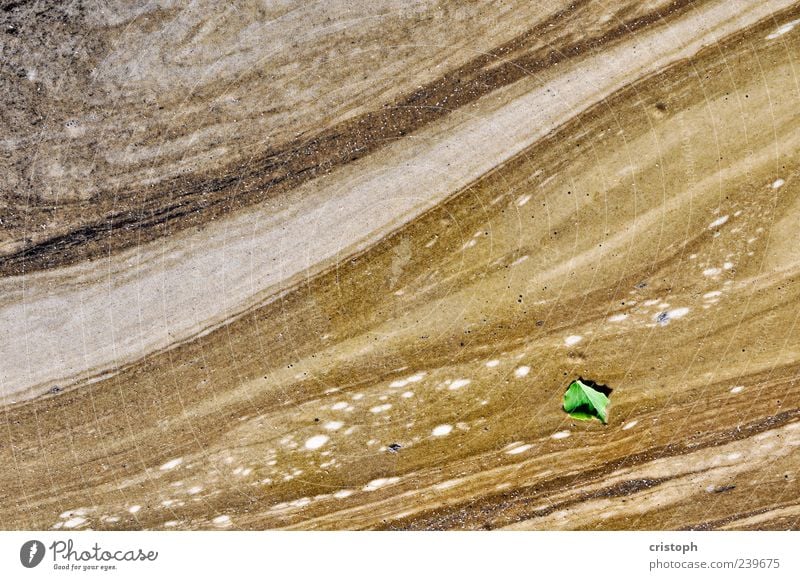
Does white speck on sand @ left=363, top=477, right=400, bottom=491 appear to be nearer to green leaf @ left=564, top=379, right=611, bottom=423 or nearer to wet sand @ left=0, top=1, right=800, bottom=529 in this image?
wet sand @ left=0, top=1, right=800, bottom=529

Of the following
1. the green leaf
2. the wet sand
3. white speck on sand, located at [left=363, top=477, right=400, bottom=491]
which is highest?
the wet sand
